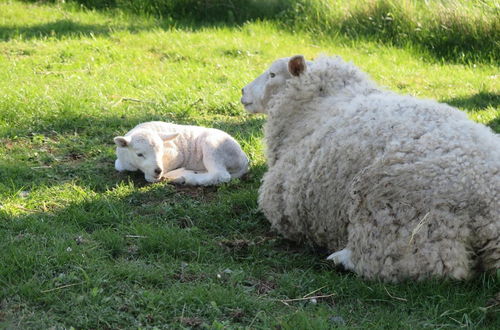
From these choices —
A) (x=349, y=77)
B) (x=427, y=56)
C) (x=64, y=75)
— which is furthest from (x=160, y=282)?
(x=427, y=56)

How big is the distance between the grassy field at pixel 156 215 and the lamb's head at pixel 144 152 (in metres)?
0.13

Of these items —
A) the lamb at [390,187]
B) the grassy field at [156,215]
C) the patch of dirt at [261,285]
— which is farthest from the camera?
the patch of dirt at [261,285]

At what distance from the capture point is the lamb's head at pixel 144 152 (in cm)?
620

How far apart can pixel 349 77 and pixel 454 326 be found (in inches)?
94.2

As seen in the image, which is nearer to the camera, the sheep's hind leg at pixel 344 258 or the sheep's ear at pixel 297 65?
the sheep's hind leg at pixel 344 258

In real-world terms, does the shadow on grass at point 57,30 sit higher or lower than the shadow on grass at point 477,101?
lower

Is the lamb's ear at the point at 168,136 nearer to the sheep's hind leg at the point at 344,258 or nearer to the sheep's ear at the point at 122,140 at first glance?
the sheep's ear at the point at 122,140

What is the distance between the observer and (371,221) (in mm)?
4484

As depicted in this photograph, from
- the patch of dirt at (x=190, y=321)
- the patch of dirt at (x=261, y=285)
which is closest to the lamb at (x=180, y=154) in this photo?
the patch of dirt at (x=261, y=285)

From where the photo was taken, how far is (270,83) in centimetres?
617

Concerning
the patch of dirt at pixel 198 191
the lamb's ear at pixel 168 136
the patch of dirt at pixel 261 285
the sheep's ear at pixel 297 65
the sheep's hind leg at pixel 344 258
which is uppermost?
the sheep's ear at pixel 297 65

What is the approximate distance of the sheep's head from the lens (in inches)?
232

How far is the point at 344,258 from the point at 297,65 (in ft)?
6.01

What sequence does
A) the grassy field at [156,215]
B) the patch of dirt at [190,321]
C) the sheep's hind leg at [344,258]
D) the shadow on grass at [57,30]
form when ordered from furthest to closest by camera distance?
1. the shadow on grass at [57,30]
2. the sheep's hind leg at [344,258]
3. the grassy field at [156,215]
4. the patch of dirt at [190,321]
